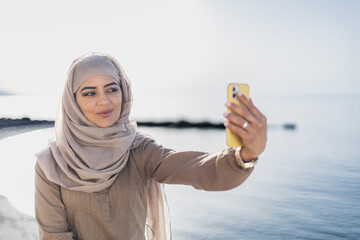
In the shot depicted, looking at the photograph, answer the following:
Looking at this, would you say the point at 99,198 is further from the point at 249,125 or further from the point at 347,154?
the point at 347,154

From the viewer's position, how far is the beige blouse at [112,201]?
1483 millimetres

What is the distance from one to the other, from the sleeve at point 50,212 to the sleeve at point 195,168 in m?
0.41

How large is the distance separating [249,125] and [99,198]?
79cm

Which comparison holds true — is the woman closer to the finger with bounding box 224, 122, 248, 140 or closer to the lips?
the lips

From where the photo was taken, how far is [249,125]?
3.56 feet

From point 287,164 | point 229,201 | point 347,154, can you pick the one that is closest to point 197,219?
point 229,201

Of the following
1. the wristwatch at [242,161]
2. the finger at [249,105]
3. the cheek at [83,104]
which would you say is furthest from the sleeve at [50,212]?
the finger at [249,105]

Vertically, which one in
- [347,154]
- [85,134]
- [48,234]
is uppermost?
[85,134]

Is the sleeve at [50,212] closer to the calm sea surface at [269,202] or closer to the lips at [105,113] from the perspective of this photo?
the lips at [105,113]

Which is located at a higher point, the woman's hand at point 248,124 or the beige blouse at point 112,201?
the woman's hand at point 248,124

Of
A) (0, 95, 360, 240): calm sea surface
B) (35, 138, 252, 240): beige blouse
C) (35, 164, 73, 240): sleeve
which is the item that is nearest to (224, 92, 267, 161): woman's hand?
(35, 138, 252, 240): beige blouse

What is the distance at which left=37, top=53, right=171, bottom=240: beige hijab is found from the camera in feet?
4.97

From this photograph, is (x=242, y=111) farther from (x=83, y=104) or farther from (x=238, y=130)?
(x=83, y=104)

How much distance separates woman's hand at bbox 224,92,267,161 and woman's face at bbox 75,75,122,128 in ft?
2.10
